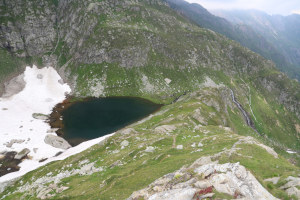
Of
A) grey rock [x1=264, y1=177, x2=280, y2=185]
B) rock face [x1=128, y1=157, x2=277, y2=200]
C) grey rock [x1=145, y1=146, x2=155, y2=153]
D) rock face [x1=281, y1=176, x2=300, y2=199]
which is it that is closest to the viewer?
rock face [x1=128, y1=157, x2=277, y2=200]

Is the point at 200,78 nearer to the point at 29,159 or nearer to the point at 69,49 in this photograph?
the point at 69,49

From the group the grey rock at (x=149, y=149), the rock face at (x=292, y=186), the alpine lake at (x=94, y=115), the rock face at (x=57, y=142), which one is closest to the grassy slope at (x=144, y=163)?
the rock face at (x=292, y=186)

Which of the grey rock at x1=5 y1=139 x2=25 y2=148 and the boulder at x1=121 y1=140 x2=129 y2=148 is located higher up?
the grey rock at x1=5 y1=139 x2=25 y2=148

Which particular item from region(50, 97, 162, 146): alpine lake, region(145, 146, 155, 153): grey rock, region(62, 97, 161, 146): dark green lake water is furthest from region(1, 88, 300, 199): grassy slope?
region(62, 97, 161, 146): dark green lake water

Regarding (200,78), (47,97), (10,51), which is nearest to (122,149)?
(47,97)

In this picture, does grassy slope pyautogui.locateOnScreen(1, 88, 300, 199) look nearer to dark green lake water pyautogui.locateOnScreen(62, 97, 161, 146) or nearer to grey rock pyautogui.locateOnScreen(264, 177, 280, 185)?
grey rock pyautogui.locateOnScreen(264, 177, 280, 185)

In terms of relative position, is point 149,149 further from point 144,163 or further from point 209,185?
point 209,185
